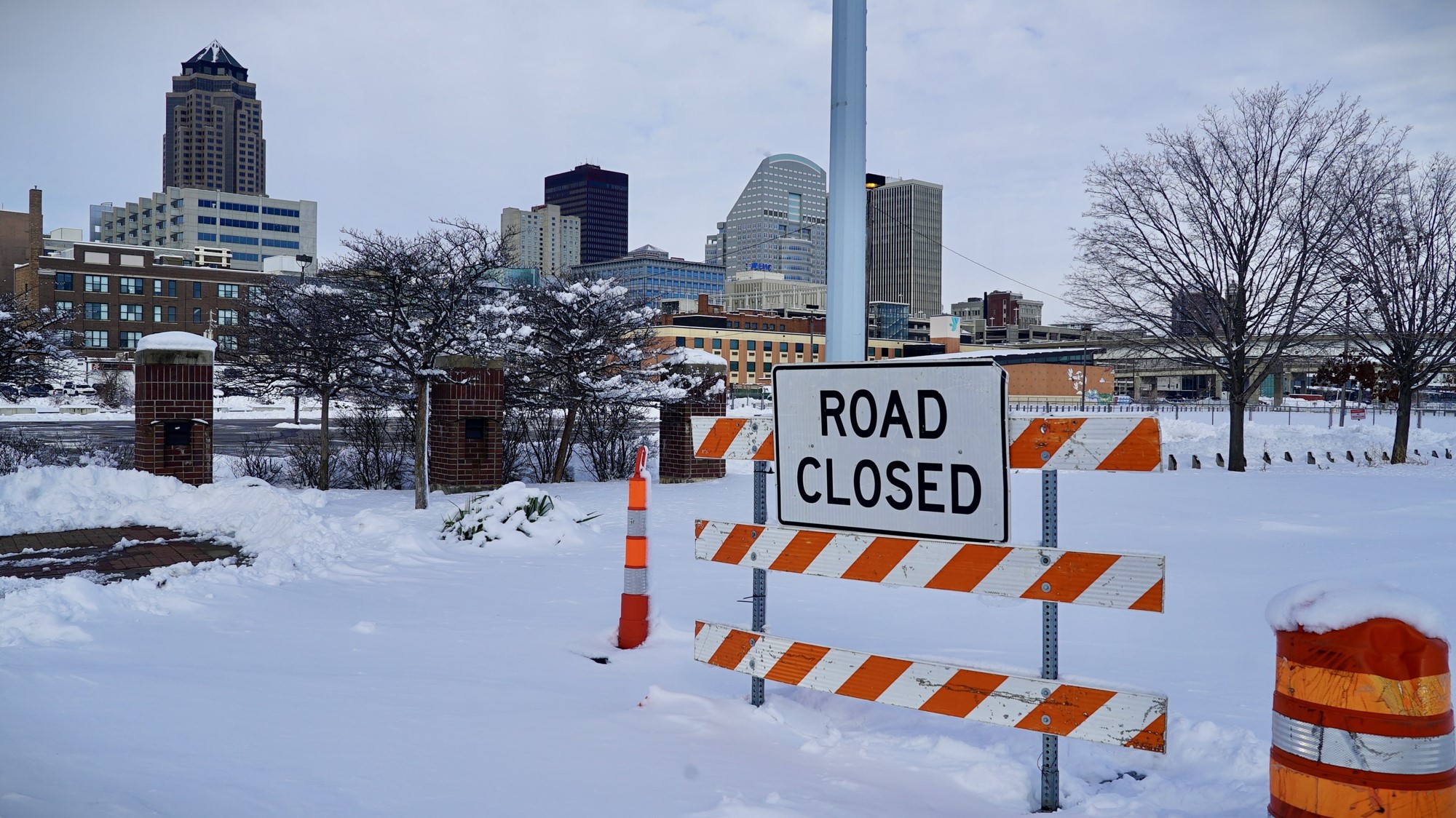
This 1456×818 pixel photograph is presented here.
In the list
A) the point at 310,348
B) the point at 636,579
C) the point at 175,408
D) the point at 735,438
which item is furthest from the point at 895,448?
the point at 310,348

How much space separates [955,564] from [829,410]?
926mm

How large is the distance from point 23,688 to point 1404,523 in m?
15.0

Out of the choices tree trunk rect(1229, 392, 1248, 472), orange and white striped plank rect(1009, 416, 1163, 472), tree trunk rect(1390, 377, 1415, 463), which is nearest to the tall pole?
orange and white striped plank rect(1009, 416, 1163, 472)

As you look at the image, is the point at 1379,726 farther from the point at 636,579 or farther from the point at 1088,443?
the point at 636,579

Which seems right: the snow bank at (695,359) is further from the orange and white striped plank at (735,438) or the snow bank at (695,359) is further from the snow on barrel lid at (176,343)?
the orange and white striped plank at (735,438)

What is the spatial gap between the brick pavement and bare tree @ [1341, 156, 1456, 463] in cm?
2521

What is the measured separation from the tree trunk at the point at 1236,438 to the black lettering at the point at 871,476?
2167 cm

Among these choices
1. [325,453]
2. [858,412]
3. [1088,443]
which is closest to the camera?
[1088,443]

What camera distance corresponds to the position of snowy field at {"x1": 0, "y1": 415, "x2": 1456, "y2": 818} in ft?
11.3

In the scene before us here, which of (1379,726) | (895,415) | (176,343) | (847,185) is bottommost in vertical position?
(1379,726)

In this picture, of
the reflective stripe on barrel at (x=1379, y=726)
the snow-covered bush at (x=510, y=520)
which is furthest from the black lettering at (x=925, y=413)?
the snow-covered bush at (x=510, y=520)

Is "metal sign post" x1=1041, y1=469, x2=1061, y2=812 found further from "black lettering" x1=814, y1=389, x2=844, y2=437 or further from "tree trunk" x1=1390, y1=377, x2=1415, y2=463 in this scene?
"tree trunk" x1=1390, y1=377, x2=1415, y2=463

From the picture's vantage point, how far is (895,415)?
4.08 metres

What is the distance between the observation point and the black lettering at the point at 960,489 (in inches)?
151
